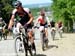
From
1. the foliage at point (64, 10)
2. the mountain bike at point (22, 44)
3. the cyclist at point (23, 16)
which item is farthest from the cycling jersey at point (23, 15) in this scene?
the foliage at point (64, 10)

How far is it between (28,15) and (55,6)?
184 ft

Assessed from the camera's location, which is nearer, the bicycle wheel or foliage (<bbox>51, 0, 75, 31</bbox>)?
the bicycle wheel

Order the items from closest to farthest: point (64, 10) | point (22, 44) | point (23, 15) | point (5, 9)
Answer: point (23, 15), point (22, 44), point (64, 10), point (5, 9)

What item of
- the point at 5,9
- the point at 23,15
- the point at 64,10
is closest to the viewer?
the point at 23,15

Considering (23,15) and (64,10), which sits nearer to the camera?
(23,15)

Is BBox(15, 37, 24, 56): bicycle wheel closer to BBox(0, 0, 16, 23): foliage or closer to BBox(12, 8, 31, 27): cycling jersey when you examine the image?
BBox(12, 8, 31, 27): cycling jersey

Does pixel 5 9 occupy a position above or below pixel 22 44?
below

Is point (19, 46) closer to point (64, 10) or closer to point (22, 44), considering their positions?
point (22, 44)

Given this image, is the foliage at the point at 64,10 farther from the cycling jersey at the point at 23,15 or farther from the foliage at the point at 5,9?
the cycling jersey at the point at 23,15

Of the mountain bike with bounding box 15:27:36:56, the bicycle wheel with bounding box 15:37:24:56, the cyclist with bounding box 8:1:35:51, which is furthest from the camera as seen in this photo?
the bicycle wheel with bounding box 15:37:24:56

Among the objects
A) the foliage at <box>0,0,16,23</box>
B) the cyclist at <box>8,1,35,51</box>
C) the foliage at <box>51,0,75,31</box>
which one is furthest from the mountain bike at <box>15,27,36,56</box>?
the foliage at <box>0,0,16,23</box>

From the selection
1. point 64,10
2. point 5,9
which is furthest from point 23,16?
point 5,9

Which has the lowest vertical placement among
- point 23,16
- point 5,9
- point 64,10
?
point 64,10

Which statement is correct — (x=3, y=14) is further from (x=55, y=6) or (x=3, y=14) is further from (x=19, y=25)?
(x=19, y=25)
